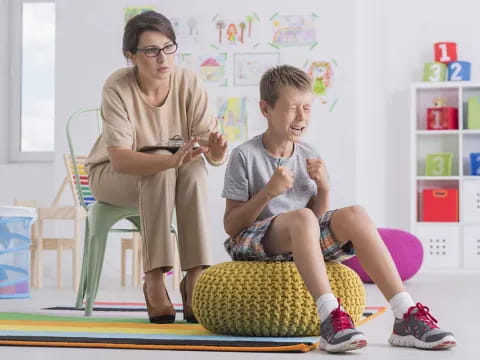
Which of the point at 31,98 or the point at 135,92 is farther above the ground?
the point at 31,98

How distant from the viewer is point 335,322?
1.90 metres

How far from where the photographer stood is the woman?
251cm

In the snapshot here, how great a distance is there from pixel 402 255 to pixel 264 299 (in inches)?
112

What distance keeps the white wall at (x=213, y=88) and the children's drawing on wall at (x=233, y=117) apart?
0.23 ft

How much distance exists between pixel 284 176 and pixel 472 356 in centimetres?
59

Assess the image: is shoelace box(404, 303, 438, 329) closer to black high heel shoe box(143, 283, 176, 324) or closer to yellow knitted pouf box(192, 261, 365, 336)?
yellow knitted pouf box(192, 261, 365, 336)

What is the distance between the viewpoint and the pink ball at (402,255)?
482 centimetres

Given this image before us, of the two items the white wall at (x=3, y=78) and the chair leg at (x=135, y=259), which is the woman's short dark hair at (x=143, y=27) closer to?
the chair leg at (x=135, y=259)

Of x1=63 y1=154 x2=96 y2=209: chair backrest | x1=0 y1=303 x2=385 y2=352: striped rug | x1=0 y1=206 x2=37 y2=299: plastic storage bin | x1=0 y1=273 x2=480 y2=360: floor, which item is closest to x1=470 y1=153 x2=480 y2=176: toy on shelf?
x1=0 y1=273 x2=480 y2=360: floor

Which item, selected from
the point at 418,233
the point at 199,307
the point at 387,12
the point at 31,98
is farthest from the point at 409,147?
the point at 199,307

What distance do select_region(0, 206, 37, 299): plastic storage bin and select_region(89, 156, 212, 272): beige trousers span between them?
1.67 meters

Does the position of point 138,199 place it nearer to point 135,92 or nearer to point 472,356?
point 135,92

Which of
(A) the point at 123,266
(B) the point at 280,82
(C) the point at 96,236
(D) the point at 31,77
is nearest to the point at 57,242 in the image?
(A) the point at 123,266

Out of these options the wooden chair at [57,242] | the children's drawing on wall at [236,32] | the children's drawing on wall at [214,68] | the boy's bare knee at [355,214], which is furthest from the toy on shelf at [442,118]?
the boy's bare knee at [355,214]
